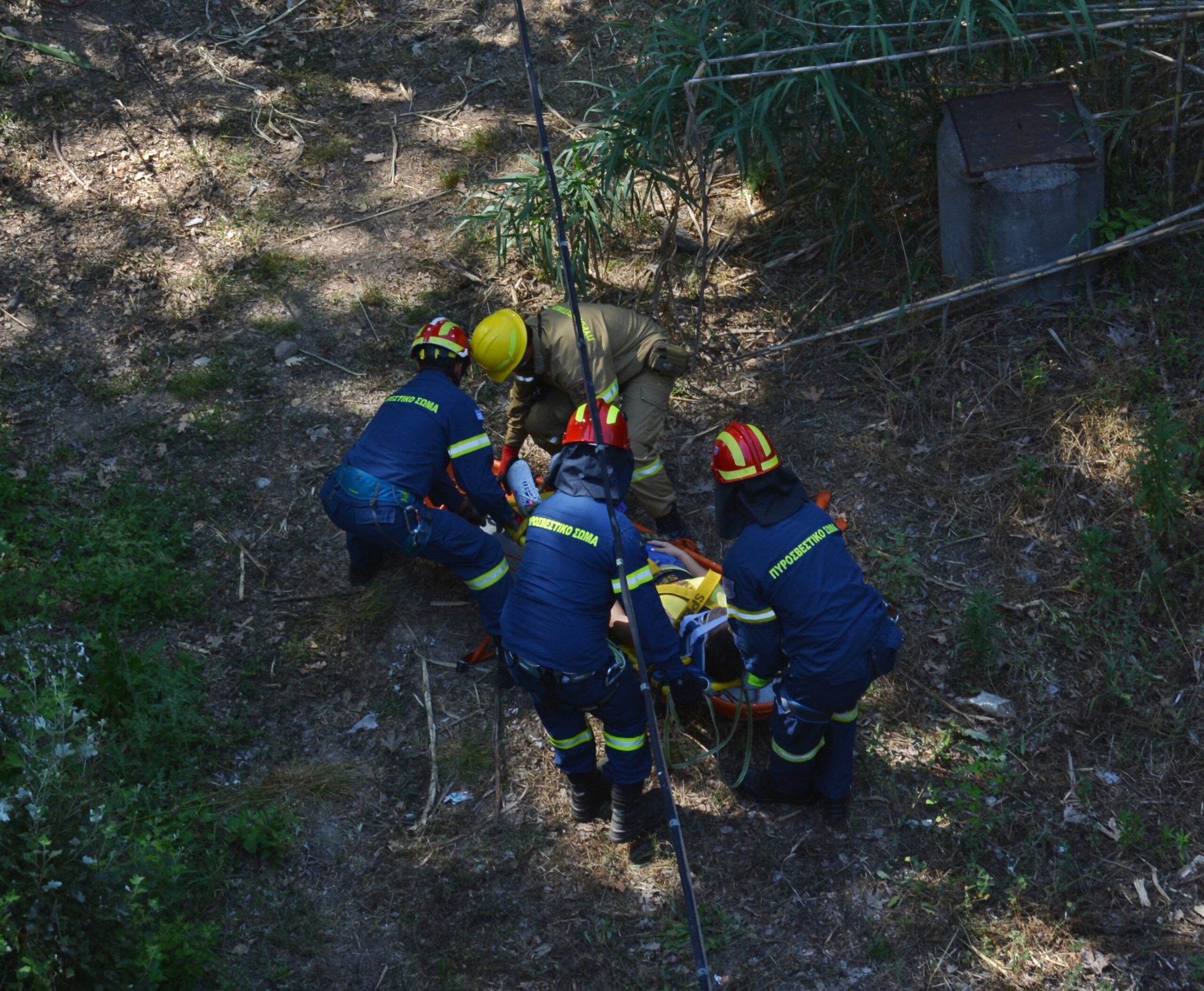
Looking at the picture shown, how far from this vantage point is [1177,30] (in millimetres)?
Answer: 6078

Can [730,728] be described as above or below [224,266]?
below

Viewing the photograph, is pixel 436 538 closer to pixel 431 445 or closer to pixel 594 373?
pixel 431 445

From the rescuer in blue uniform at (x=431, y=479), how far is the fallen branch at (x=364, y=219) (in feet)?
9.26

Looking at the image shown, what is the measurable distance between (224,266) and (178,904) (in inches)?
192

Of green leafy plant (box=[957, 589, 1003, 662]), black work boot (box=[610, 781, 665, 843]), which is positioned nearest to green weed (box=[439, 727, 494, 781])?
black work boot (box=[610, 781, 665, 843])

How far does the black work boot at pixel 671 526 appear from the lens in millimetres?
5918

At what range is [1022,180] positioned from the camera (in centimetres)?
606

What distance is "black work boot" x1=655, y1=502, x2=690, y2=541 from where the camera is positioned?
5918mm

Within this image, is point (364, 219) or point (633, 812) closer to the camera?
point (633, 812)

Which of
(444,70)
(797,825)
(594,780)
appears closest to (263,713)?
(594,780)

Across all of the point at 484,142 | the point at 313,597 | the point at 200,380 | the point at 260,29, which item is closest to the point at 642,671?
the point at 313,597

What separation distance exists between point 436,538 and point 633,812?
1.67 m

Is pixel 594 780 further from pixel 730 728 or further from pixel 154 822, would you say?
pixel 154 822

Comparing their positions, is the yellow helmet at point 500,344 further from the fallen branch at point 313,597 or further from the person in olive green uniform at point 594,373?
the fallen branch at point 313,597
